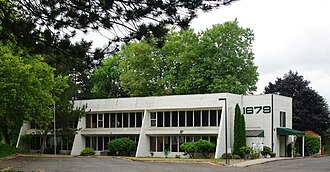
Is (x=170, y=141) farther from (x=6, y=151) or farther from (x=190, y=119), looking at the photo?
(x=6, y=151)

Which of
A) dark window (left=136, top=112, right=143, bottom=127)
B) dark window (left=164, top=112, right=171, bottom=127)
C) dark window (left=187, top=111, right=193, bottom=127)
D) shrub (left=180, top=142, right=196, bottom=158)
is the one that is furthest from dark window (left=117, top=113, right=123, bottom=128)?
shrub (left=180, top=142, right=196, bottom=158)

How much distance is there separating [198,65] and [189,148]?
1692cm

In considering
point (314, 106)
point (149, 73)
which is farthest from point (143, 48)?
point (314, 106)

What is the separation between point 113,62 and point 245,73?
23.7m

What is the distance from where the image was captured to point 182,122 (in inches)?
1762

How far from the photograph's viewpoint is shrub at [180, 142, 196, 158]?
4125 centimetres

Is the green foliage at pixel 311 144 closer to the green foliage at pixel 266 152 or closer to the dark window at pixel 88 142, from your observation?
the green foliage at pixel 266 152

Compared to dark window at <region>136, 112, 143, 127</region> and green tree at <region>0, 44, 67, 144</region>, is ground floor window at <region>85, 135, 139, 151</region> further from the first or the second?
green tree at <region>0, 44, 67, 144</region>

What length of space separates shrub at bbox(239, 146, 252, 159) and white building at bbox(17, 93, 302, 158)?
164cm

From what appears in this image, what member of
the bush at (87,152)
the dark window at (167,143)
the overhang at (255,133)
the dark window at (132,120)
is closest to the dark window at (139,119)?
the dark window at (132,120)

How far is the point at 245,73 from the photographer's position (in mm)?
55531

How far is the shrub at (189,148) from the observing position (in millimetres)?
41250

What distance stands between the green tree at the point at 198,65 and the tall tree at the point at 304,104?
6.10 meters

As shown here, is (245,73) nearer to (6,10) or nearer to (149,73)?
(149,73)
